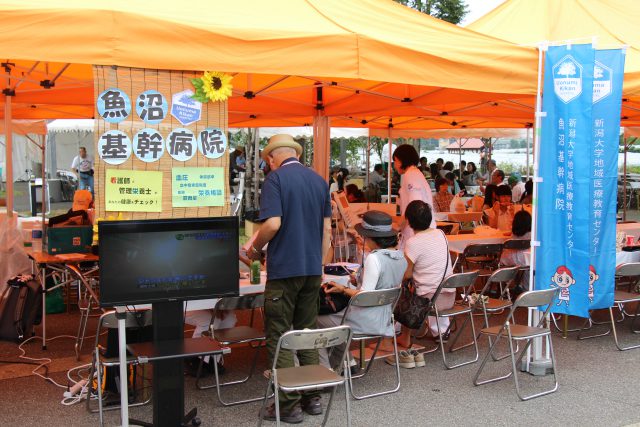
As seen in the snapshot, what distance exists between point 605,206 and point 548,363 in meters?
1.29

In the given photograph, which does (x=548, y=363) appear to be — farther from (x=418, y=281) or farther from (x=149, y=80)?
(x=149, y=80)

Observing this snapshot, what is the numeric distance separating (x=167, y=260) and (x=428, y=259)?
2401mm

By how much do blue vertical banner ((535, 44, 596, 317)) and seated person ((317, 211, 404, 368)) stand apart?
3.88 ft

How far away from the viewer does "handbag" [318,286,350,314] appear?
15.6 feet

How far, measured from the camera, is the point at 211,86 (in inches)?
156

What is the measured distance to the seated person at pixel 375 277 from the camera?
4.63 m

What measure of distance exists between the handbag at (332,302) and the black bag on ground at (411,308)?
643 mm

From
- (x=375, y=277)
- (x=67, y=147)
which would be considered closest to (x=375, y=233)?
(x=375, y=277)

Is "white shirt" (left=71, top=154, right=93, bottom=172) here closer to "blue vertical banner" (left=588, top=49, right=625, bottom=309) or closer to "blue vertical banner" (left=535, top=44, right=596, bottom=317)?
"blue vertical banner" (left=535, top=44, right=596, bottom=317)

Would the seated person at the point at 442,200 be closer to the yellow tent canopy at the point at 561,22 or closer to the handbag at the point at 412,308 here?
the yellow tent canopy at the point at 561,22

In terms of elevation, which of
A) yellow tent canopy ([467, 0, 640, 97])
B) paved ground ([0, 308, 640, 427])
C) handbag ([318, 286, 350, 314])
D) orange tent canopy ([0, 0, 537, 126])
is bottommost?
paved ground ([0, 308, 640, 427])

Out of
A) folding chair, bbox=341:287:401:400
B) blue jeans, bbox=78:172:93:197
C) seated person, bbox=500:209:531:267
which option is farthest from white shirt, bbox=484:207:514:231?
blue jeans, bbox=78:172:93:197

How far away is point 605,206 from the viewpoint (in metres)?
5.18

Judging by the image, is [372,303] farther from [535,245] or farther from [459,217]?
[459,217]
